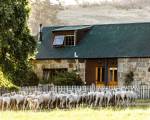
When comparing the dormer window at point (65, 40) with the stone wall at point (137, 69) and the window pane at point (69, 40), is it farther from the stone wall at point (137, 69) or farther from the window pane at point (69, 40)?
the stone wall at point (137, 69)

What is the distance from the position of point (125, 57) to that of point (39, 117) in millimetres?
22686

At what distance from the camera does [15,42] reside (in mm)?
35281

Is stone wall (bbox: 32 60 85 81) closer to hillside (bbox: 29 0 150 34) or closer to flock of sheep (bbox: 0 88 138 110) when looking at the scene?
flock of sheep (bbox: 0 88 138 110)

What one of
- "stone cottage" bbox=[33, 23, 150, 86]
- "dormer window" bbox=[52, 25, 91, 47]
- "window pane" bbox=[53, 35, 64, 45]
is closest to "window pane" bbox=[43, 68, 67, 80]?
"stone cottage" bbox=[33, 23, 150, 86]

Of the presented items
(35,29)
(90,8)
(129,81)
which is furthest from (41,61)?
(90,8)

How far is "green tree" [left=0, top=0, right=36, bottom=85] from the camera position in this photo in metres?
34.5

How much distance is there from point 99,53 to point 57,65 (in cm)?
405

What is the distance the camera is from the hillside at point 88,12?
322 feet

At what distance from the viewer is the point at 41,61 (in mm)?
51156

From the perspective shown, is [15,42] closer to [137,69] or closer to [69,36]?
[137,69]

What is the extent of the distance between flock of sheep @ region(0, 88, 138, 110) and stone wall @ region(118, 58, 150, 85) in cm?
1209

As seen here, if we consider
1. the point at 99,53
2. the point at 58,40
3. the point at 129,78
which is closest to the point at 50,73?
the point at 58,40

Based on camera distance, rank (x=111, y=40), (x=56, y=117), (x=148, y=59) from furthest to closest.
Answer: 1. (x=111, y=40)
2. (x=148, y=59)
3. (x=56, y=117)

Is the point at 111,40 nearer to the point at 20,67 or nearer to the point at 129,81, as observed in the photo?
the point at 129,81
